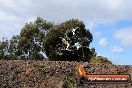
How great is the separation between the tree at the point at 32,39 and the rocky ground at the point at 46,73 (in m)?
26.8

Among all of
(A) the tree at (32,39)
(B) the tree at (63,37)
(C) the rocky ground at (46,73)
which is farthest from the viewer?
(A) the tree at (32,39)

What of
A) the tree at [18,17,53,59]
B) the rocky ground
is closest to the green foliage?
the tree at [18,17,53,59]

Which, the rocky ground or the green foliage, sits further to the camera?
the green foliage

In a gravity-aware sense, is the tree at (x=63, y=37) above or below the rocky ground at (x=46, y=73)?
above

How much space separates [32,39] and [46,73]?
3049 cm

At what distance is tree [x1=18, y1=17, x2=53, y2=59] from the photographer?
5800cm

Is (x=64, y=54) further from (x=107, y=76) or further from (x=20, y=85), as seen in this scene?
(x=107, y=76)

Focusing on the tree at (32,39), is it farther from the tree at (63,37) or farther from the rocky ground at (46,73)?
the rocky ground at (46,73)

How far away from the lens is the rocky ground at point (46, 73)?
28.4 metres

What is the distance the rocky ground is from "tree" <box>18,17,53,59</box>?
87.8 ft

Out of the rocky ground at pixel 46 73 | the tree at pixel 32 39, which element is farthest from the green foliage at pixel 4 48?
the rocky ground at pixel 46 73

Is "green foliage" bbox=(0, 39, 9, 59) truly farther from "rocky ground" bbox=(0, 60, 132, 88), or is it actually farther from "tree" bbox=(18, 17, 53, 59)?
"rocky ground" bbox=(0, 60, 132, 88)

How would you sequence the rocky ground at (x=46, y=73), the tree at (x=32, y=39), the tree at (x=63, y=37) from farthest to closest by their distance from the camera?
the tree at (x=32, y=39), the tree at (x=63, y=37), the rocky ground at (x=46, y=73)

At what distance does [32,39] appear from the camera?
59.8m
